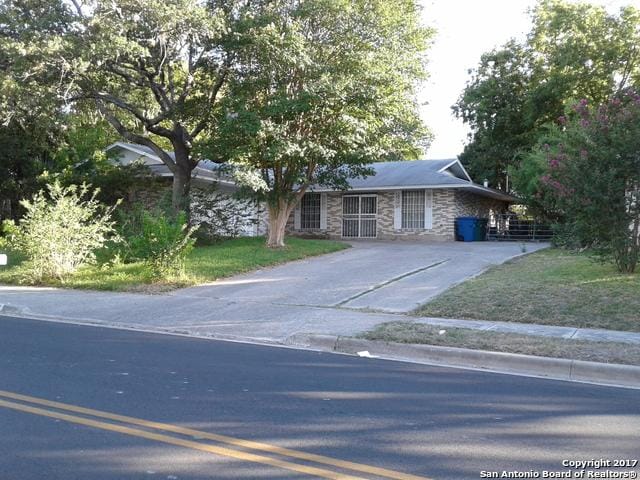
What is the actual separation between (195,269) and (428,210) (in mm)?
13104

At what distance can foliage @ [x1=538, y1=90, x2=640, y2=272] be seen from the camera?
12.6 meters

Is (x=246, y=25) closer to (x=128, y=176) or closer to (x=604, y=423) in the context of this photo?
(x=128, y=176)

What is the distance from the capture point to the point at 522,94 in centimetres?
3638

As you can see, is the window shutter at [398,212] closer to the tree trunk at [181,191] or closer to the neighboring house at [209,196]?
the neighboring house at [209,196]

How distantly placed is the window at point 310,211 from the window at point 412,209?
163 inches

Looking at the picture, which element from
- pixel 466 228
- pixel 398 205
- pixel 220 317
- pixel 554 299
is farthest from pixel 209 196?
pixel 554 299

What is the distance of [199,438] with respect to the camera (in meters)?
5.08

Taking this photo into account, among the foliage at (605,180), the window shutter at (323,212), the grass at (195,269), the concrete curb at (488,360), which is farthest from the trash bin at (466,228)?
the concrete curb at (488,360)

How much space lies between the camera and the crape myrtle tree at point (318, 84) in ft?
61.0

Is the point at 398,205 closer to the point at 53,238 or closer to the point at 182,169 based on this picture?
the point at 182,169

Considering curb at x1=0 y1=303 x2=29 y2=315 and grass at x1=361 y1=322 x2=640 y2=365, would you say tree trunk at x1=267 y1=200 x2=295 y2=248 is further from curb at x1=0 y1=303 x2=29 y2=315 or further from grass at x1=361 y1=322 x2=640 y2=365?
grass at x1=361 y1=322 x2=640 y2=365

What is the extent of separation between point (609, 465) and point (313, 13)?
16645 millimetres

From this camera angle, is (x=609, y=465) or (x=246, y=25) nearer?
(x=609, y=465)

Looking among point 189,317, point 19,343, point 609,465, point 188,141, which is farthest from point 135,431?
point 188,141
